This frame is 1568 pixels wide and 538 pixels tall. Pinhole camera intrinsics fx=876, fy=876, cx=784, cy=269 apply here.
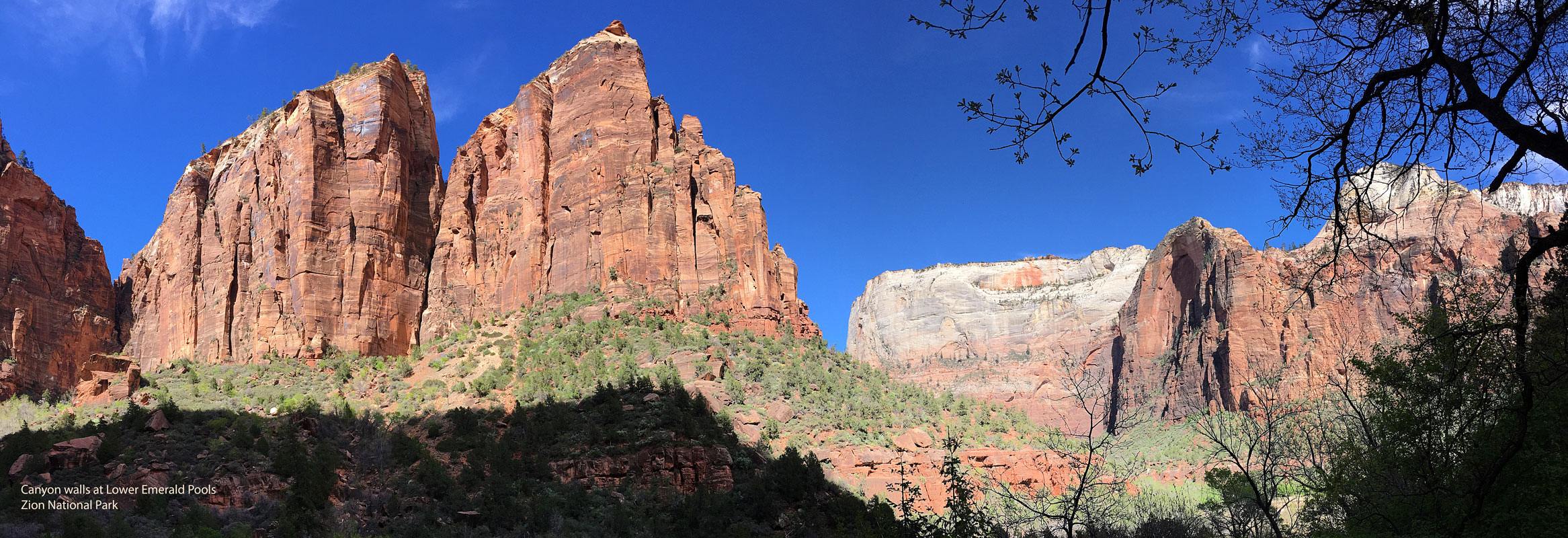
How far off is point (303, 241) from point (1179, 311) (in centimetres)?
8031

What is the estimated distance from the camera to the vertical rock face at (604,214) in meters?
50.6

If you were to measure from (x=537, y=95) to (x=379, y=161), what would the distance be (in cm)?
1061

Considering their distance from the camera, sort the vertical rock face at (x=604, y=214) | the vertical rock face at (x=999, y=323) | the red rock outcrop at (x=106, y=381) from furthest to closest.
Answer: the vertical rock face at (x=999, y=323)
the vertical rock face at (x=604, y=214)
the red rock outcrop at (x=106, y=381)

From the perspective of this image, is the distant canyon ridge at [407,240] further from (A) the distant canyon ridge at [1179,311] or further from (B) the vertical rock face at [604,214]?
(A) the distant canyon ridge at [1179,311]

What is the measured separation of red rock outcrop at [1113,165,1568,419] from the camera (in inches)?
2611

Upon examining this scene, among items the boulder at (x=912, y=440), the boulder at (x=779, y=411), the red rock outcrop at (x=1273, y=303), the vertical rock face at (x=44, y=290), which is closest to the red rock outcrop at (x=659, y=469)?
the boulder at (x=779, y=411)

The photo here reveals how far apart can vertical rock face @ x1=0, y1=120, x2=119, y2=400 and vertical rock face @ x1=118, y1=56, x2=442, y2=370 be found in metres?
2.64

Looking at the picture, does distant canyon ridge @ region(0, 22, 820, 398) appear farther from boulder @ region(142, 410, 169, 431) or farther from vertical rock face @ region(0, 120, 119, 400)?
boulder @ region(142, 410, 169, 431)

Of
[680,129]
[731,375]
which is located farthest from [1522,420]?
[680,129]

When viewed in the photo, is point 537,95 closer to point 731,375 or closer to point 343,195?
point 343,195

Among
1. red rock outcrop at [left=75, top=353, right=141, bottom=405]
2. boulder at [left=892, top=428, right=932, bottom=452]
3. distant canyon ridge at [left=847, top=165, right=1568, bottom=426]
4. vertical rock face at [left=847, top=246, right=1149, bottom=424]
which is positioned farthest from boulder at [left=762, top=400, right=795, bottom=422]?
vertical rock face at [left=847, top=246, right=1149, bottom=424]

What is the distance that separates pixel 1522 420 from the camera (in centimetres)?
671

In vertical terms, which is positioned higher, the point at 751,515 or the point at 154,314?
the point at 154,314

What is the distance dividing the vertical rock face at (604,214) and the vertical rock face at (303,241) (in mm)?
3513
